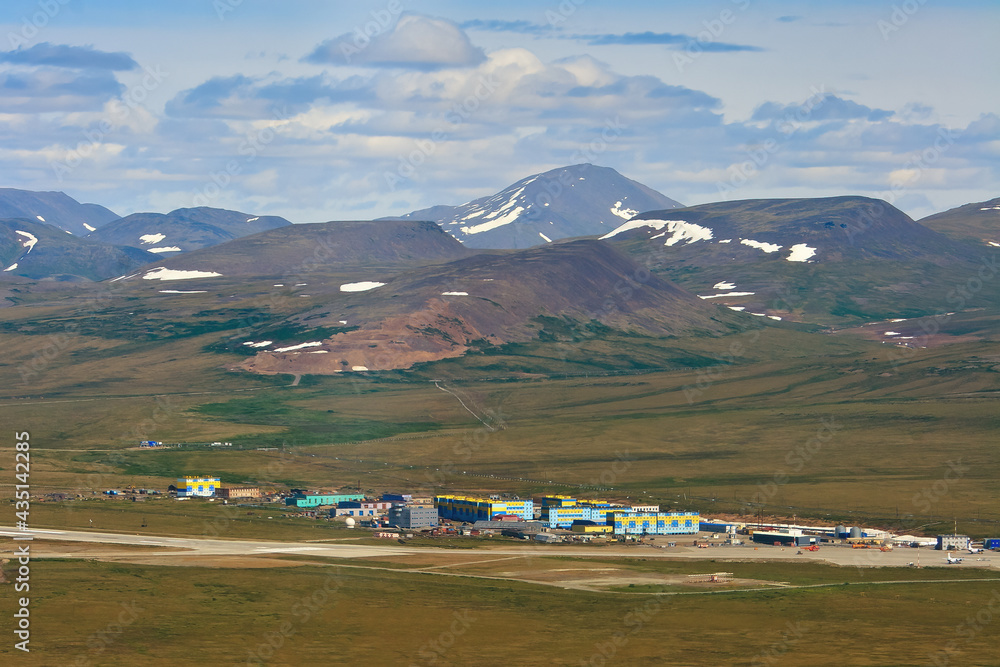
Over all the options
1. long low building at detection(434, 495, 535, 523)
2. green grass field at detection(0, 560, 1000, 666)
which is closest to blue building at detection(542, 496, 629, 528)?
long low building at detection(434, 495, 535, 523)

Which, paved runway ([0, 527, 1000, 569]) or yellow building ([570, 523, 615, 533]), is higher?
yellow building ([570, 523, 615, 533])

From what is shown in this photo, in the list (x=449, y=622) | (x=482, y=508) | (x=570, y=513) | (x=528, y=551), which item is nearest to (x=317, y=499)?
(x=482, y=508)

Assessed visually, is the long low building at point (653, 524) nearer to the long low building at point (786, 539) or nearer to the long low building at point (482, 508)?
the long low building at point (786, 539)

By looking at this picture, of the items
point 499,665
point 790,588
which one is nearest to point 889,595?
point 790,588

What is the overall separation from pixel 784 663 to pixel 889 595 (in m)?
33.4

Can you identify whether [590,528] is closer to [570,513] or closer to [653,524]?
[570,513]

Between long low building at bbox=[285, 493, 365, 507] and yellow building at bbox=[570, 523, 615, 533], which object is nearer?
yellow building at bbox=[570, 523, 615, 533]

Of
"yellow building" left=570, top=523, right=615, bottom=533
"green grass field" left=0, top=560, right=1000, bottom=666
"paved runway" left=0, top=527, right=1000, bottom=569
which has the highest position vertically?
"yellow building" left=570, top=523, right=615, bottom=533

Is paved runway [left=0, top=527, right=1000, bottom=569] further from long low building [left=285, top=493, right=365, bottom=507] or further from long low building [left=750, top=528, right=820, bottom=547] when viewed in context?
long low building [left=285, top=493, right=365, bottom=507]

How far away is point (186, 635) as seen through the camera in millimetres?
88688

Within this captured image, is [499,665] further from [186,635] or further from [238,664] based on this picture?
[186,635]

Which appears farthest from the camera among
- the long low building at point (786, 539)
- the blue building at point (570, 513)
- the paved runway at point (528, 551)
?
the blue building at point (570, 513)

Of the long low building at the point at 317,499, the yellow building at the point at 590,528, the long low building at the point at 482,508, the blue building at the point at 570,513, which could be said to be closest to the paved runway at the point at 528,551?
the yellow building at the point at 590,528

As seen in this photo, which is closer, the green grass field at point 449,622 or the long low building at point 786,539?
the green grass field at point 449,622
